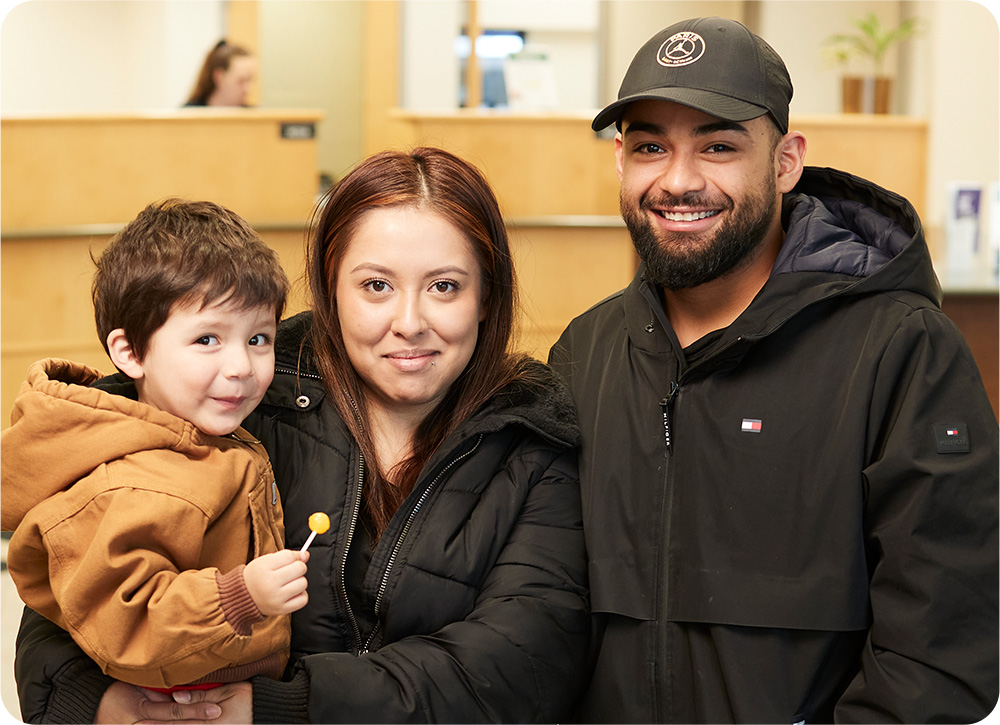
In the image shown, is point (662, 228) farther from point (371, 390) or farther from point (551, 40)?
point (551, 40)

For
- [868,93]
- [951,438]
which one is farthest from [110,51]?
[951,438]

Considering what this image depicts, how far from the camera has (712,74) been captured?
5.41ft

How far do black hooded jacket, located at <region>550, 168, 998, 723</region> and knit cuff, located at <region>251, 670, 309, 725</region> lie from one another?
1.54ft

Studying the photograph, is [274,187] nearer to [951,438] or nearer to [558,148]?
[558,148]

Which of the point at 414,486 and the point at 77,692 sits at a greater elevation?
the point at 414,486

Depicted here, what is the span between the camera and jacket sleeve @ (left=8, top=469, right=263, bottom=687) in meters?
1.27

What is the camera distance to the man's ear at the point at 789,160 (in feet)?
5.84

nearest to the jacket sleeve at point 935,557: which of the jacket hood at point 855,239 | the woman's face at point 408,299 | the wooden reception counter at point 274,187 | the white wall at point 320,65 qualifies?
the jacket hood at point 855,239

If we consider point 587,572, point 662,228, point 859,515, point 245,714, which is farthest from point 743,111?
point 245,714

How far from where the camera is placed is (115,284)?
57.7 inches

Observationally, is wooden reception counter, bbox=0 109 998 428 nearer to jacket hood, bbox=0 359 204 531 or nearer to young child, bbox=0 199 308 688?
young child, bbox=0 199 308 688

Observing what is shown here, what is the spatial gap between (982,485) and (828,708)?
401mm

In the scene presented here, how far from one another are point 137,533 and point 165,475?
0.09m

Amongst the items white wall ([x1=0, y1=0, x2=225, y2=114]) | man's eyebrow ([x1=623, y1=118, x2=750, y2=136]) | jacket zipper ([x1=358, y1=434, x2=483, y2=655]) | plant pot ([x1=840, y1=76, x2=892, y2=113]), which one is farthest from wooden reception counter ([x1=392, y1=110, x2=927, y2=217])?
jacket zipper ([x1=358, y1=434, x2=483, y2=655])
